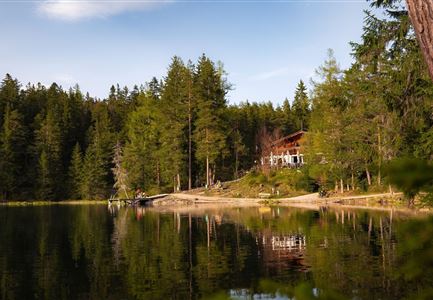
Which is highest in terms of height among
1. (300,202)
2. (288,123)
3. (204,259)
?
(288,123)

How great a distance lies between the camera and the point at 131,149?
70812 mm

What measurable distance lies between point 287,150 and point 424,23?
70.2 metres

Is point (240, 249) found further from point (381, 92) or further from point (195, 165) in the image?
point (195, 165)

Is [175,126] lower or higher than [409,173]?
higher

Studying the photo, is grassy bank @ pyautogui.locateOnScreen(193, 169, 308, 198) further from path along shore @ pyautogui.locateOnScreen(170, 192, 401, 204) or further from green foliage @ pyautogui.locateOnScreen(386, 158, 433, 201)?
green foliage @ pyautogui.locateOnScreen(386, 158, 433, 201)

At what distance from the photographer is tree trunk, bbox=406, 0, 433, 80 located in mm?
3154

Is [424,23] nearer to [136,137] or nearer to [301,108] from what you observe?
[136,137]

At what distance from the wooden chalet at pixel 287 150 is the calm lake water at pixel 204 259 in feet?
114

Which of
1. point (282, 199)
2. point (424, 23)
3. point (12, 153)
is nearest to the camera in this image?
point (424, 23)

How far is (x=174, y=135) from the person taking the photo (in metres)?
64.4

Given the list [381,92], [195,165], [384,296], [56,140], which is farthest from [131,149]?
[384,296]

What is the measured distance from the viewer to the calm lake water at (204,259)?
14633 millimetres

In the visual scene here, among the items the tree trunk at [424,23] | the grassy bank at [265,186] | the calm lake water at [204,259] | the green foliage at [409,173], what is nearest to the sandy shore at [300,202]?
the grassy bank at [265,186]

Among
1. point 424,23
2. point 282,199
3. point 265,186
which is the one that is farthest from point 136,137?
point 424,23
